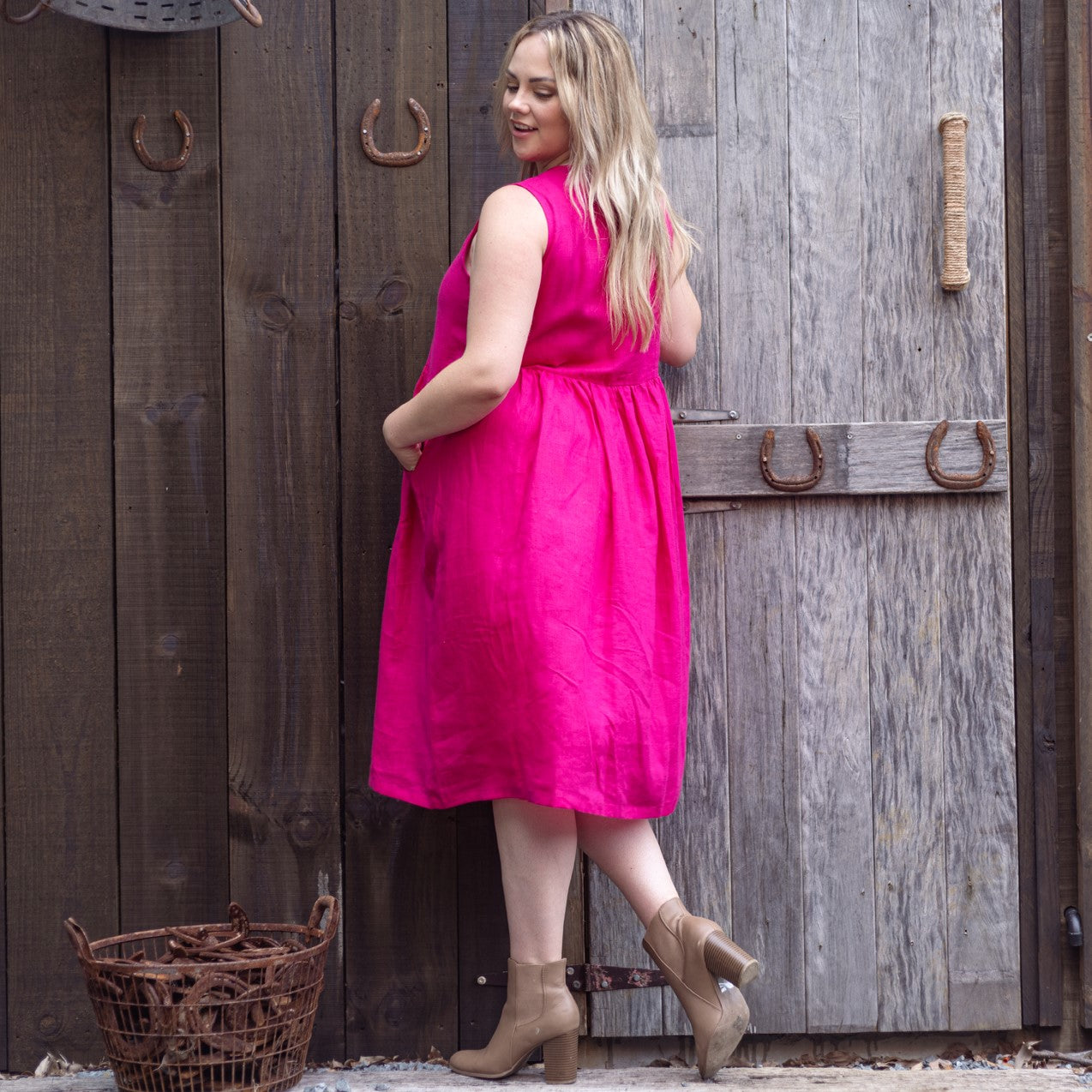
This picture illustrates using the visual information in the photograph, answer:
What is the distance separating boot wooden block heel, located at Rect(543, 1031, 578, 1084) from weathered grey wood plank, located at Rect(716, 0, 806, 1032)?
423mm

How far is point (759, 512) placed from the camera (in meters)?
2.27

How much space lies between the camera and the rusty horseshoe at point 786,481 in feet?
7.34

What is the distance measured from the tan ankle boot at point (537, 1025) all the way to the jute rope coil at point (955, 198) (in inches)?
54.8

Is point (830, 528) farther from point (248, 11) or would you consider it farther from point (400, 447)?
point (248, 11)

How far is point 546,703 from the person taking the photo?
1.82m

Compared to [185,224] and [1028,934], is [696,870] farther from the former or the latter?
[185,224]

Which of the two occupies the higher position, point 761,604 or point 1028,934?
point 761,604

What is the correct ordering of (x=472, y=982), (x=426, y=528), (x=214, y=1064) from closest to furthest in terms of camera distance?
(x=214, y=1064), (x=426, y=528), (x=472, y=982)

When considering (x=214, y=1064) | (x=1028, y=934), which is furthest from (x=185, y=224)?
(x=1028, y=934)

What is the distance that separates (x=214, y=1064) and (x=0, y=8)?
1864mm

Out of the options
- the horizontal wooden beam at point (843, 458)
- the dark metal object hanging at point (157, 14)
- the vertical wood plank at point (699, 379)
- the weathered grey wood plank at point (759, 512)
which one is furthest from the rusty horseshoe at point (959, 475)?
the dark metal object hanging at point (157, 14)

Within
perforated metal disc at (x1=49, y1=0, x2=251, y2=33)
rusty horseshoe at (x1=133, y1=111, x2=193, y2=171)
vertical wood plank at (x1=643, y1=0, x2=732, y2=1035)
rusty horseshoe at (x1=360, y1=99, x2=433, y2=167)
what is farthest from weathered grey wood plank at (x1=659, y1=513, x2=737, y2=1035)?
perforated metal disc at (x1=49, y1=0, x2=251, y2=33)

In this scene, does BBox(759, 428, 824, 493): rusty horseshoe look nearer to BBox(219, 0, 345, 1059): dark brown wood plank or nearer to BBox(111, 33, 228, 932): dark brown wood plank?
BBox(219, 0, 345, 1059): dark brown wood plank

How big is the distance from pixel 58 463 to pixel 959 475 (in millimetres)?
1647
